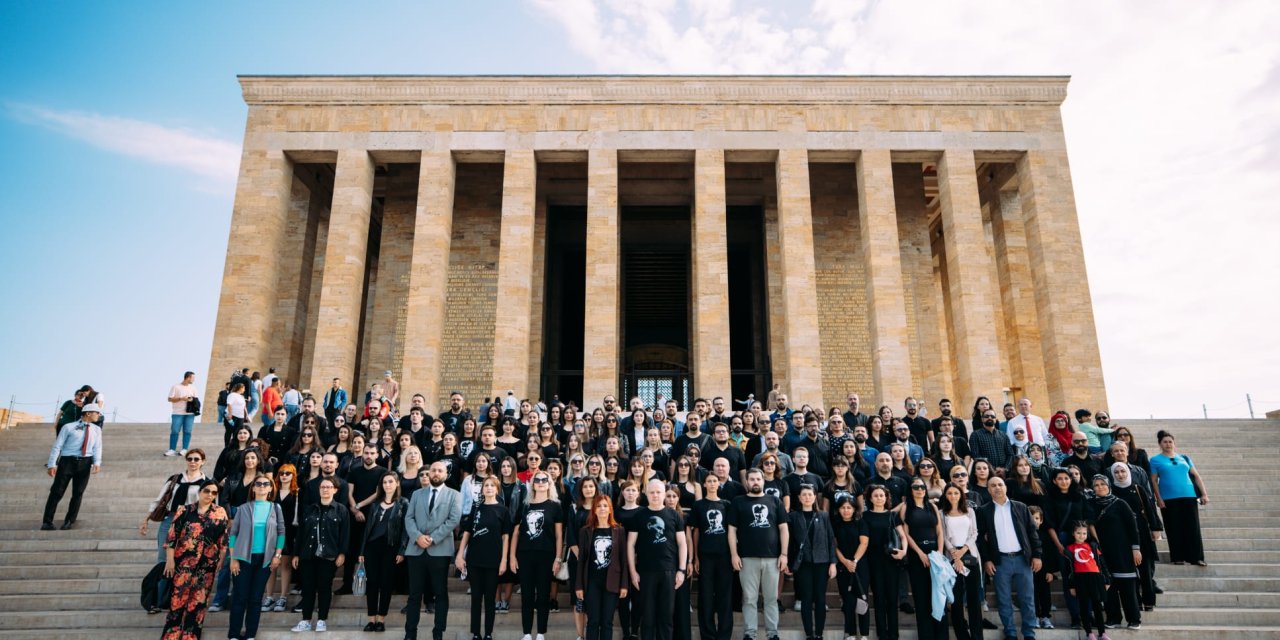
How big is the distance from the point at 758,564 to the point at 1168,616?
15.0ft

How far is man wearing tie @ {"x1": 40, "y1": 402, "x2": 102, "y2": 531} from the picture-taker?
975 centimetres

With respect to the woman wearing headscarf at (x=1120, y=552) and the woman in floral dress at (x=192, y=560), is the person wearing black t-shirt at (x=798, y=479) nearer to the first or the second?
the woman wearing headscarf at (x=1120, y=552)

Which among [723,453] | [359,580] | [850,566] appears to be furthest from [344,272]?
[850,566]

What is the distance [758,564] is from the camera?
718 cm

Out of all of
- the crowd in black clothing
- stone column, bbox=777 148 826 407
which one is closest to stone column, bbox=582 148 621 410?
stone column, bbox=777 148 826 407

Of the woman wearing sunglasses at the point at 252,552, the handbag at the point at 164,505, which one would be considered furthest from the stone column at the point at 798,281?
the handbag at the point at 164,505

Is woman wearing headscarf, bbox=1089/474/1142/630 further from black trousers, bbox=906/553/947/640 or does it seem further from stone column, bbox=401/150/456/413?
stone column, bbox=401/150/456/413

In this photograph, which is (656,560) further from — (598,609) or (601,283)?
(601,283)

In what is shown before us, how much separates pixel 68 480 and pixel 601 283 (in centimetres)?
1191

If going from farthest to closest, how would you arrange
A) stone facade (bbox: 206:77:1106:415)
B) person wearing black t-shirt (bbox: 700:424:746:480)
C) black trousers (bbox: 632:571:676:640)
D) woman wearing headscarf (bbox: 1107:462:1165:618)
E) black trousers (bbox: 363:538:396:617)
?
stone facade (bbox: 206:77:1106:415)
person wearing black t-shirt (bbox: 700:424:746:480)
woman wearing headscarf (bbox: 1107:462:1165:618)
black trousers (bbox: 363:538:396:617)
black trousers (bbox: 632:571:676:640)

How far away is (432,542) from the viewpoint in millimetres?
7328

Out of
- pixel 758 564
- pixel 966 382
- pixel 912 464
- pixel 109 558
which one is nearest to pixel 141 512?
pixel 109 558

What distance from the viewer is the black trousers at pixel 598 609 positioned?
6.85m

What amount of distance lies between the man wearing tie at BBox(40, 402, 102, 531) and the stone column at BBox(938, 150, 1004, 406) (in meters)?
17.8
